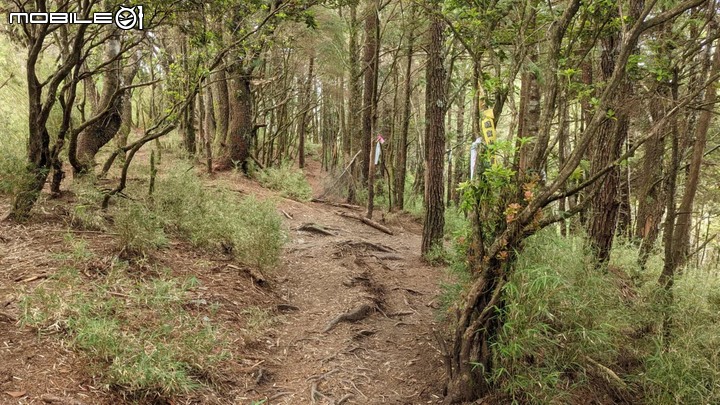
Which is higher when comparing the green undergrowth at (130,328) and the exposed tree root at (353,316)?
the green undergrowth at (130,328)

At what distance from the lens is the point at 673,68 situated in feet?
12.5

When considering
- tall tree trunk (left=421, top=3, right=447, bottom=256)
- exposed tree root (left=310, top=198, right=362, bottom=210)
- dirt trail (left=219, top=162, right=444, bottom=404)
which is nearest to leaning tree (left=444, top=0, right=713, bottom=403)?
dirt trail (left=219, top=162, right=444, bottom=404)

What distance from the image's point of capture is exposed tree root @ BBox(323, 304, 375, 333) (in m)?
4.73

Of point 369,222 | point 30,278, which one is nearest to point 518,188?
point 30,278

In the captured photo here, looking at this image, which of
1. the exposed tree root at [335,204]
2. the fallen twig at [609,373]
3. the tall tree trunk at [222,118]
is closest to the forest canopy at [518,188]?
the fallen twig at [609,373]

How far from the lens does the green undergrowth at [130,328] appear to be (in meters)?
2.85

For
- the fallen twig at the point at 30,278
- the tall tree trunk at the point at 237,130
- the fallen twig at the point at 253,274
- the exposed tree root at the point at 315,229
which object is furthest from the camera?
the tall tree trunk at the point at 237,130

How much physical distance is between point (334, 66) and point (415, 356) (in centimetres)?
1158

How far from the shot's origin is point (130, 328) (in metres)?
3.28

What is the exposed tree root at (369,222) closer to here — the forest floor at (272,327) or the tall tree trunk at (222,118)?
the forest floor at (272,327)

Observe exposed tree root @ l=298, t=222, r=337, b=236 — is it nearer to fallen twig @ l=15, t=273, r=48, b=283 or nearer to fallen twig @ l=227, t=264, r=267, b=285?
fallen twig @ l=227, t=264, r=267, b=285

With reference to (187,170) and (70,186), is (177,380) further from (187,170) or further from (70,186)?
(187,170)

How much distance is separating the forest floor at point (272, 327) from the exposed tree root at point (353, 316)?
0.01 m

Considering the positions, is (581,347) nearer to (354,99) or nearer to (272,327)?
(272,327)
